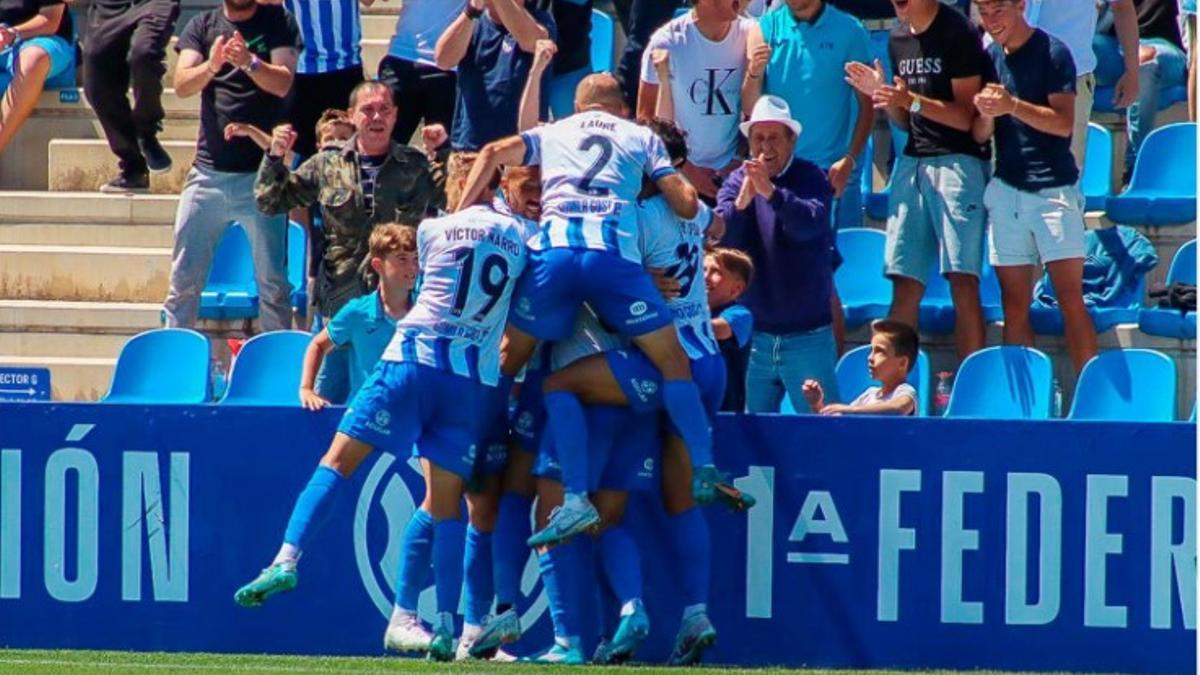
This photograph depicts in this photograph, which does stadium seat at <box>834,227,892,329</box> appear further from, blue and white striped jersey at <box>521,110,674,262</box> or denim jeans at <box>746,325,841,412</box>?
blue and white striped jersey at <box>521,110,674,262</box>

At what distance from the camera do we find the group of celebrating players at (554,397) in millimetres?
8812

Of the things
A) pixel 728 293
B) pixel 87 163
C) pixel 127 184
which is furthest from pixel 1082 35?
pixel 87 163

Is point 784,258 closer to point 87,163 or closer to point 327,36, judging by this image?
point 327,36

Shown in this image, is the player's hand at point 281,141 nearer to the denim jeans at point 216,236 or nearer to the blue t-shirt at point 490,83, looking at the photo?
the denim jeans at point 216,236

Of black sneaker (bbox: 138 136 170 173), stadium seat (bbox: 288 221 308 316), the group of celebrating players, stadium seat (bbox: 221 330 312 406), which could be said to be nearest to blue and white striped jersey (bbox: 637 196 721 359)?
the group of celebrating players

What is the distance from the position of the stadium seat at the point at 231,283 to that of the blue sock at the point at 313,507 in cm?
349

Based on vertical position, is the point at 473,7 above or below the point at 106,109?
above

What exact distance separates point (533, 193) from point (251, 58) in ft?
8.17

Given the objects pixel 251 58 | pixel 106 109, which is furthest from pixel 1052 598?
pixel 106 109

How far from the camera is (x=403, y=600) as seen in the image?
888 centimetres

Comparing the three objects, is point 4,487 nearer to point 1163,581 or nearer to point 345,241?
point 345,241

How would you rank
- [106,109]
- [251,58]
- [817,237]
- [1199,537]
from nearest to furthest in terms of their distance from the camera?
[1199,537]
[817,237]
[251,58]
[106,109]

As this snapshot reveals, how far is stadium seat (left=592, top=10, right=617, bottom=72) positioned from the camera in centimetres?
1312

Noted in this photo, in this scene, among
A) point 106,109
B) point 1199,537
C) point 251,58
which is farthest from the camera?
point 106,109
